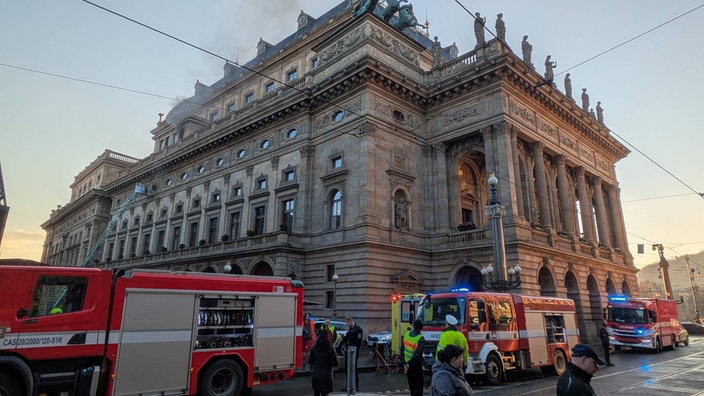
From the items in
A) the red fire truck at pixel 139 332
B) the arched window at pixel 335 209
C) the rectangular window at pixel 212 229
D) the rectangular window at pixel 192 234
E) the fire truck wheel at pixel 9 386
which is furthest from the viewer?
the rectangular window at pixel 192 234

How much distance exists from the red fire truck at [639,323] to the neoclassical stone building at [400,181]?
8.36 feet

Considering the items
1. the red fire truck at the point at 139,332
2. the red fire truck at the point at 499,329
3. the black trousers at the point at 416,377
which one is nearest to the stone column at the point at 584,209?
the red fire truck at the point at 499,329

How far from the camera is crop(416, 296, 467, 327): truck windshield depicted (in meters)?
13.7

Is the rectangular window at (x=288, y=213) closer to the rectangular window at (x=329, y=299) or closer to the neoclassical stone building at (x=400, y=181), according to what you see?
the neoclassical stone building at (x=400, y=181)

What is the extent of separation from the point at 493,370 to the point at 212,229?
3014 centimetres

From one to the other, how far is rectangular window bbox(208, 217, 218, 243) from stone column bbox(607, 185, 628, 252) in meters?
36.6

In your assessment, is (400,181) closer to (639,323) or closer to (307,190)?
(307,190)

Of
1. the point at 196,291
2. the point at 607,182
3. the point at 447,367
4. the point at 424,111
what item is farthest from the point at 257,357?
the point at 607,182

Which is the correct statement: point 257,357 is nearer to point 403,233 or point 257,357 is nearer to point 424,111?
point 403,233

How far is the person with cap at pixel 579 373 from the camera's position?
12.5 feet

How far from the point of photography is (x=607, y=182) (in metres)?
40.7

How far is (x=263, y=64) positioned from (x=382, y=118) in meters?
23.9

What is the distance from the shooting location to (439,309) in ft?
46.3

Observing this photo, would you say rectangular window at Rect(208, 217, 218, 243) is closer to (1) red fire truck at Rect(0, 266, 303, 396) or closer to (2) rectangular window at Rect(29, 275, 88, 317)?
(1) red fire truck at Rect(0, 266, 303, 396)
